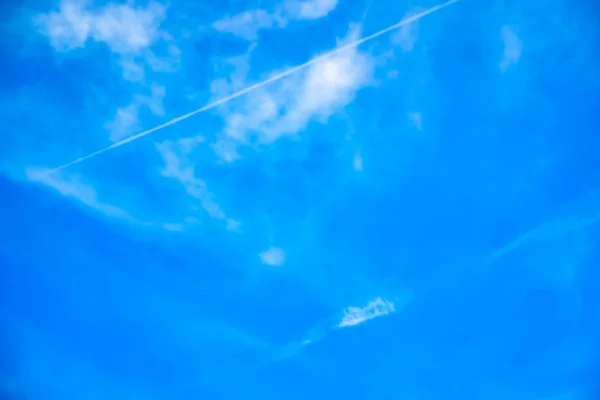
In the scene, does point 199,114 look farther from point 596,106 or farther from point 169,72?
point 596,106

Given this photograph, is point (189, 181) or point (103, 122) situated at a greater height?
point (103, 122)

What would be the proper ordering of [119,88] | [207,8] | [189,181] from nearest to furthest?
1. [207,8]
2. [119,88]
3. [189,181]

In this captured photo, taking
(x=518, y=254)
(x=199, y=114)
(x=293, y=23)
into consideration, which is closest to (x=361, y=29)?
(x=293, y=23)

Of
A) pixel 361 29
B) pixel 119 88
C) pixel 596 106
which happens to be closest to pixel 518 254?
pixel 596 106

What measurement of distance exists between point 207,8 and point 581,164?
7.01 meters

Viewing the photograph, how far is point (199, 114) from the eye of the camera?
581 centimetres

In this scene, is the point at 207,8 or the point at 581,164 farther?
the point at 581,164

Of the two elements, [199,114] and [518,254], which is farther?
[518,254]

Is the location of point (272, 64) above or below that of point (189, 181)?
above

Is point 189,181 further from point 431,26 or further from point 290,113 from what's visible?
point 431,26

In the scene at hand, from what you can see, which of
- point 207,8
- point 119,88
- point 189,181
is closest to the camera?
point 207,8

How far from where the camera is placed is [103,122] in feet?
19.0

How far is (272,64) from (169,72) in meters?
1.76

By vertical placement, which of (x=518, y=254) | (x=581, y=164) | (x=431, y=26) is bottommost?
(x=518, y=254)
